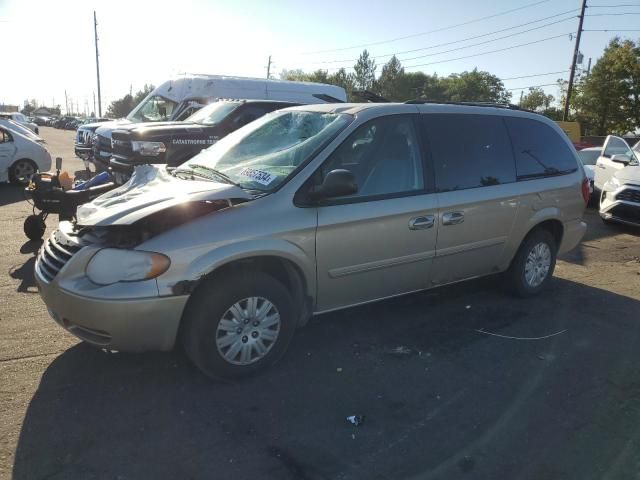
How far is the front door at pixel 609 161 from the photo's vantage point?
1060cm

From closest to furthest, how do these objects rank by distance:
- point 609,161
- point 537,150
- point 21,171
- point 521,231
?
point 521,231 → point 537,150 → point 609,161 → point 21,171

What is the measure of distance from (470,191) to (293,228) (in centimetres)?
183

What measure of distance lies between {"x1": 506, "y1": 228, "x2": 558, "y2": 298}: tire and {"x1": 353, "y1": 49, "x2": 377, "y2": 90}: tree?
94756 mm

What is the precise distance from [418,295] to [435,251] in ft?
3.68

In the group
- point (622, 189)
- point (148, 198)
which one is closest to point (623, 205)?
point (622, 189)

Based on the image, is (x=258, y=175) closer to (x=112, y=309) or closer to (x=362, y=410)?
(x=112, y=309)

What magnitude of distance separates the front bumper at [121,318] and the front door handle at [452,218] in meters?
2.26

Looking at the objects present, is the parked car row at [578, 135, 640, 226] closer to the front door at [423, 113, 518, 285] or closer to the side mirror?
the front door at [423, 113, 518, 285]

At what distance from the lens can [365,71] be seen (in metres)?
97.1

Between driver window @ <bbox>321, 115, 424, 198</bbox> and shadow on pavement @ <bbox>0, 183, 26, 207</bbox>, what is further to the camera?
shadow on pavement @ <bbox>0, 183, 26, 207</bbox>

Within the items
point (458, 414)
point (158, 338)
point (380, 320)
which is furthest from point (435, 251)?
point (158, 338)

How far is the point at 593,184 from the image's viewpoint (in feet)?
39.0

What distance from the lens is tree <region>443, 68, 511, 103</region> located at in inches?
3703

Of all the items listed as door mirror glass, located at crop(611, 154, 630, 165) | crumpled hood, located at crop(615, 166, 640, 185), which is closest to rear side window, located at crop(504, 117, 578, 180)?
→ crumpled hood, located at crop(615, 166, 640, 185)
